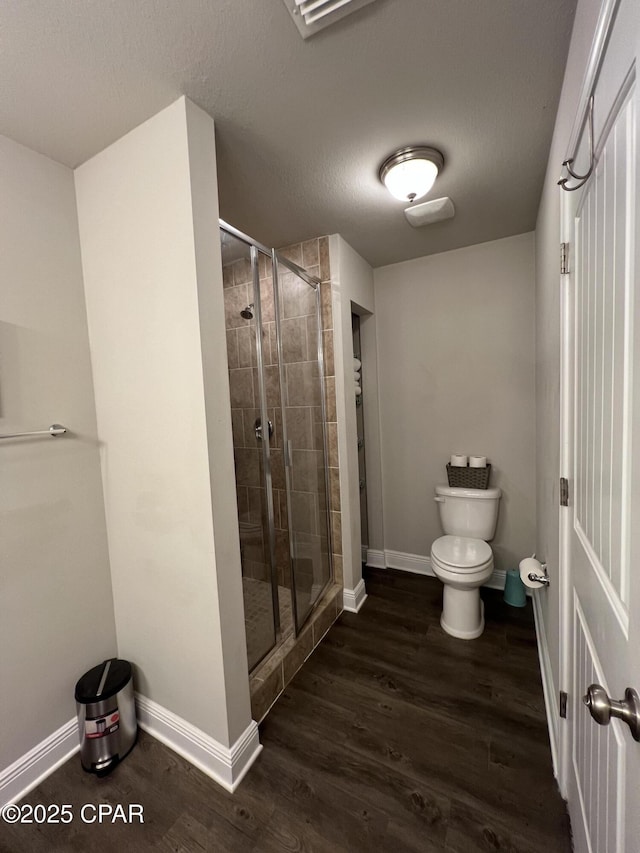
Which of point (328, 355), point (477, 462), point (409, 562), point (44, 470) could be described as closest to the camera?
point (44, 470)

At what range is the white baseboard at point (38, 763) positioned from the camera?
1237 mm

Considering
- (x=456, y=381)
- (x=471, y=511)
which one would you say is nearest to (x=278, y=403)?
(x=456, y=381)

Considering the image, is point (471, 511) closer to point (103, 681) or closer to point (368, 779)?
point (368, 779)

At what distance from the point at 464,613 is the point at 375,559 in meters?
0.96

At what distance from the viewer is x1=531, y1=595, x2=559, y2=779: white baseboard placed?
131 cm

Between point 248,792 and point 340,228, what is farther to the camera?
point 340,228

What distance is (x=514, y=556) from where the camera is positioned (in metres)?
2.39

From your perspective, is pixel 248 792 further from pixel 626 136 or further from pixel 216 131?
pixel 216 131

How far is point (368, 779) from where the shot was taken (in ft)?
4.10

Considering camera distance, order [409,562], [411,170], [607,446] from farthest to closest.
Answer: [409,562] → [411,170] → [607,446]

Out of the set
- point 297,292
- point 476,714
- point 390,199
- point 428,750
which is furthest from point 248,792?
point 390,199

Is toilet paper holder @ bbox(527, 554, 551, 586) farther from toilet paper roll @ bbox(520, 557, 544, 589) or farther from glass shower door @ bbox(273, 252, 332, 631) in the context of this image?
glass shower door @ bbox(273, 252, 332, 631)

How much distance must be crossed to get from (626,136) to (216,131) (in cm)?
133

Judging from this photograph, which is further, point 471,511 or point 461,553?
point 471,511
